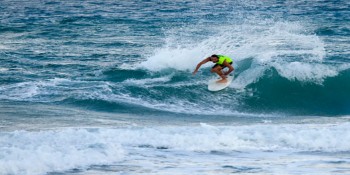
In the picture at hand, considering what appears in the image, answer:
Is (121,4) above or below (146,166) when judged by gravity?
above

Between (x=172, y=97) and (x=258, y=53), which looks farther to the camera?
(x=258, y=53)

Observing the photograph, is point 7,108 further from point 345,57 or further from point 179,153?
point 345,57

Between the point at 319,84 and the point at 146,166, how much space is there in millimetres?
11161

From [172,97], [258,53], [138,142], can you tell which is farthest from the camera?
[258,53]

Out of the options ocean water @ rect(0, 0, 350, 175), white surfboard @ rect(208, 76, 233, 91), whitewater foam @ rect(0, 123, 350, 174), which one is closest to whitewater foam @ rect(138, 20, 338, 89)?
ocean water @ rect(0, 0, 350, 175)

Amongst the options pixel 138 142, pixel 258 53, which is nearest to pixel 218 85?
pixel 258 53

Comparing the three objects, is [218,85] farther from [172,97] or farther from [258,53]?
[258,53]

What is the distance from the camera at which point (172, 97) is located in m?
20.4

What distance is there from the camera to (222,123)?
1650 centimetres

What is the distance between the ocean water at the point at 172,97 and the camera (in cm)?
1254

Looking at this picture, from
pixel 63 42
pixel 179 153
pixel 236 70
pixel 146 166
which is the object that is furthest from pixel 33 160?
pixel 63 42

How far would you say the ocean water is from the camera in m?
12.5

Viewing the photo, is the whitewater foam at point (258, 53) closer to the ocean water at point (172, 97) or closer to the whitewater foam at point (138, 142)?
the ocean water at point (172, 97)

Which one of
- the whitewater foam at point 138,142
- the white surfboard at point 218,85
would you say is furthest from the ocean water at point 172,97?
the white surfboard at point 218,85
